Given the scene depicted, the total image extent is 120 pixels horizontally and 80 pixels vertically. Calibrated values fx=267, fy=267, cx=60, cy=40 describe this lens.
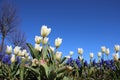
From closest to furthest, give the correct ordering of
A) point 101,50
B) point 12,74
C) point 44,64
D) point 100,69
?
1. point 44,64
2. point 12,74
3. point 101,50
4. point 100,69

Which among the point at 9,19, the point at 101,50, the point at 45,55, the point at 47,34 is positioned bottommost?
the point at 45,55


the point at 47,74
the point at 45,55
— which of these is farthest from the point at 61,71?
the point at 45,55

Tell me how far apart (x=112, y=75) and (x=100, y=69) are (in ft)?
5.08

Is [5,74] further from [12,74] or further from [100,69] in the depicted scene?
[100,69]

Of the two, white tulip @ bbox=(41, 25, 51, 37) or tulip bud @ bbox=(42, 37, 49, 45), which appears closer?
white tulip @ bbox=(41, 25, 51, 37)

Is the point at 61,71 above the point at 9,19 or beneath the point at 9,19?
beneath

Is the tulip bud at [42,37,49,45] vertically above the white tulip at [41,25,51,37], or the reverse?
the white tulip at [41,25,51,37]

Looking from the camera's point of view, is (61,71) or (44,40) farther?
(44,40)

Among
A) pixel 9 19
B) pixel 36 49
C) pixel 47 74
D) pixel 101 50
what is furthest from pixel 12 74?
pixel 9 19

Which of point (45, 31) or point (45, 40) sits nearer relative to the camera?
point (45, 31)

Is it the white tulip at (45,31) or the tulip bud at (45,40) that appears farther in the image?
the tulip bud at (45,40)

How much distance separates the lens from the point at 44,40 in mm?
3795

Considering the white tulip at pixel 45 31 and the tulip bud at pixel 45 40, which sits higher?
the white tulip at pixel 45 31

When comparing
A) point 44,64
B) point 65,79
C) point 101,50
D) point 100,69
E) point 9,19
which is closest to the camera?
point 44,64
